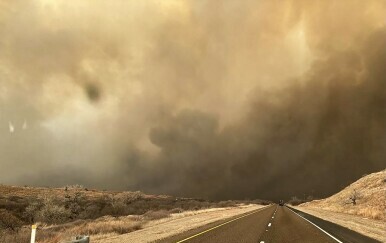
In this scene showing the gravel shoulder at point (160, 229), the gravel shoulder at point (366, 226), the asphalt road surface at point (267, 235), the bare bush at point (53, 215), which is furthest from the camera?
the bare bush at point (53, 215)

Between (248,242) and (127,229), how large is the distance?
12.4m

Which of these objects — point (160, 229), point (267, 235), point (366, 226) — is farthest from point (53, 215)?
point (267, 235)

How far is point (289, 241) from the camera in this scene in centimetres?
1484

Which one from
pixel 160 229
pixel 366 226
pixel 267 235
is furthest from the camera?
pixel 366 226

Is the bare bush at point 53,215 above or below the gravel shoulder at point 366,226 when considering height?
above

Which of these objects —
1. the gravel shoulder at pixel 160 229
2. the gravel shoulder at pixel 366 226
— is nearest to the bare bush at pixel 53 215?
the gravel shoulder at pixel 160 229

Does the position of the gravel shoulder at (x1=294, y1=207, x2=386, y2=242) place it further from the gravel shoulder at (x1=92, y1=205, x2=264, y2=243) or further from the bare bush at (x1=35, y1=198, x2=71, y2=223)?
the bare bush at (x1=35, y1=198, x2=71, y2=223)

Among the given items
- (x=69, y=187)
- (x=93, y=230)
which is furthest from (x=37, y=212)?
(x=69, y=187)

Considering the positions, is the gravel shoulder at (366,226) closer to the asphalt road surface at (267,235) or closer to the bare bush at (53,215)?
the asphalt road surface at (267,235)

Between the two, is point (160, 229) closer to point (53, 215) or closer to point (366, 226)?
point (366, 226)

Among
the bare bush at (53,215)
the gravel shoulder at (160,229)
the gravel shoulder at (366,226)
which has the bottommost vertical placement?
the gravel shoulder at (366,226)

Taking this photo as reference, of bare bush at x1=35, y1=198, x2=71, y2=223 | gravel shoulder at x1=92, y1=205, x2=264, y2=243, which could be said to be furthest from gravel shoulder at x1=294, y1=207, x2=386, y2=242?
bare bush at x1=35, y1=198, x2=71, y2=223

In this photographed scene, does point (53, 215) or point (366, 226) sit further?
point (53, 215)

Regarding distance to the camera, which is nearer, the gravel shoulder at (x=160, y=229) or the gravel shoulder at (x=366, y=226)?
the gravel shoulder at (x=160, y=229)
